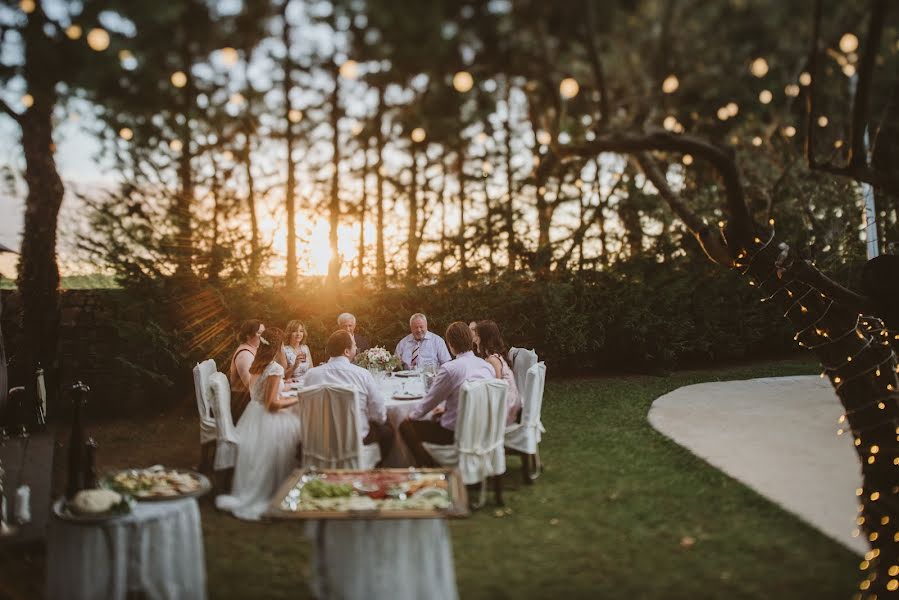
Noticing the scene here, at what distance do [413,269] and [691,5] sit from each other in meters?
8.15

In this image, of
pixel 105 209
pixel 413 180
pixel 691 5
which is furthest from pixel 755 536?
pixel 105 209

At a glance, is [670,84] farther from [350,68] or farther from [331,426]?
[331,426]

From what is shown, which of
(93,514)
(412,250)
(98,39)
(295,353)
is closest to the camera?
(98,39)

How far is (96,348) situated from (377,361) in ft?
15.1

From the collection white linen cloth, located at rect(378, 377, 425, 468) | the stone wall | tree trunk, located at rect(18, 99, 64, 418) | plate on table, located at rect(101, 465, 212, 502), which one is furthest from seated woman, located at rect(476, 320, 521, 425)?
tree trunk, located at rect(18, 99, 64, 418)

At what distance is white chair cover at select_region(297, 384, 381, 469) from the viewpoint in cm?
509

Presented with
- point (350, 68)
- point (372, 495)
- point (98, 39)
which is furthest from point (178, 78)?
point (372, 495)

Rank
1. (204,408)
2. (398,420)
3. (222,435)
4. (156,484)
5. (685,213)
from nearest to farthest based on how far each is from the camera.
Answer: (156,484)
(685,213)
(222,435)
(398,420)
(204,408)

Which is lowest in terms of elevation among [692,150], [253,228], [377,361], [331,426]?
[331,426]

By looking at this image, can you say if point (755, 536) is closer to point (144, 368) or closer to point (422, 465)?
point (422, 465)

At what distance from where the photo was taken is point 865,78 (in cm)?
333

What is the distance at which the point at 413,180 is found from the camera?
32.4 feet

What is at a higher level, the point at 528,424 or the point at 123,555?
the point at 528,424

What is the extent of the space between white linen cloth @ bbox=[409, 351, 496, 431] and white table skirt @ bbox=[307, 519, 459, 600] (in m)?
2.05
